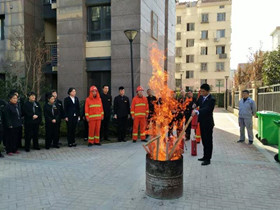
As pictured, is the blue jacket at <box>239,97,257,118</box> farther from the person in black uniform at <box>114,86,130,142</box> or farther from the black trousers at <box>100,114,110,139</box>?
the black trousers at <box>100,114,110,139</box>

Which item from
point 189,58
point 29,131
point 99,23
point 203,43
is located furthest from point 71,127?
point 203,43

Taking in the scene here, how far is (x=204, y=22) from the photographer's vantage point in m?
45.2

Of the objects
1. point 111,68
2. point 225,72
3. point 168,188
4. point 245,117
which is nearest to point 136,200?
point 168,188

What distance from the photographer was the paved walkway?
13.8ft

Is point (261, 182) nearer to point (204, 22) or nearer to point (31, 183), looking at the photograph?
point (31, 183)

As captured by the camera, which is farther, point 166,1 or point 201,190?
point 166,1

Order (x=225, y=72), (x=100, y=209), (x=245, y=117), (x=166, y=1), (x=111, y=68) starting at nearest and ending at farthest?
(x=100, y=209) < (x=245, y=117) < (x=111, y=68) < (x=166, y=1) < (x=225, y=72)

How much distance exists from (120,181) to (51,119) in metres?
3.89

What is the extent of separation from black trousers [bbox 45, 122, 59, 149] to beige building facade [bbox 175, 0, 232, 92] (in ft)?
123

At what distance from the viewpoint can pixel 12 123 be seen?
726 centimetres

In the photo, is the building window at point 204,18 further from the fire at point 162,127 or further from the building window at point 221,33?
the fire at point 162,127

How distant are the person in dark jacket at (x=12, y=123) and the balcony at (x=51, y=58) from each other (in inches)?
334

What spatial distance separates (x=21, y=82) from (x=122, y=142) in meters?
8.18

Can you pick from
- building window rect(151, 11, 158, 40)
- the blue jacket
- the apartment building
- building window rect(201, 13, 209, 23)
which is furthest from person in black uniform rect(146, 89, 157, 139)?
building window rect(201, 13, 209, 23)
